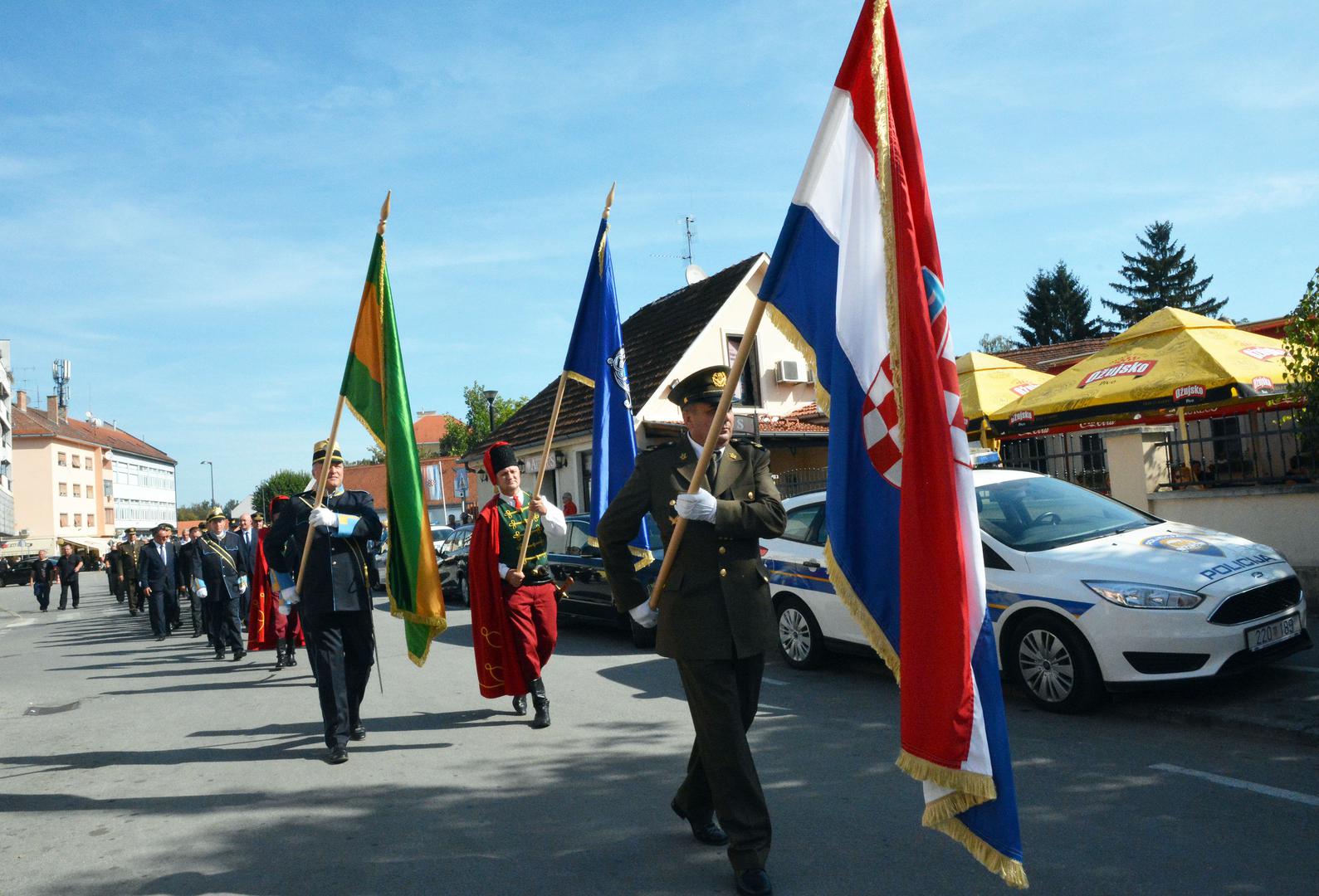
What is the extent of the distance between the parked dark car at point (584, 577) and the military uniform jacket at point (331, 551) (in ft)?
15.2

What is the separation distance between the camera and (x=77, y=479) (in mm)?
80000

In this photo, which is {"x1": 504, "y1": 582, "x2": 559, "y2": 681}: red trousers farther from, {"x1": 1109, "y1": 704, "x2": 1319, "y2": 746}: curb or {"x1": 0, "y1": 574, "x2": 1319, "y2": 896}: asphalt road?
{"x1": 1109, "y1": 704, "x2": 1319, "y2": 746}: curb

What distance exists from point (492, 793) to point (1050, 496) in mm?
4946

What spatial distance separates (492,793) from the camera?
18.0 ft

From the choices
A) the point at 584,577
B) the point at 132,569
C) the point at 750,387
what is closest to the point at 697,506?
the point at 584,577

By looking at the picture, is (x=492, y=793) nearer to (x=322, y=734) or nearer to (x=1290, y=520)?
(x=322, y=734)

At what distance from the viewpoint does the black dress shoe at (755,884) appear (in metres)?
3.77

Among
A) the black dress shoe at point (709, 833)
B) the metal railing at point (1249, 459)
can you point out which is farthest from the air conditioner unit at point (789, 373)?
the black dress shoe at point (709, 833)

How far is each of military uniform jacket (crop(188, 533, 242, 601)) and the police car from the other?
9.18 meters

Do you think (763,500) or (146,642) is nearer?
(763,500)

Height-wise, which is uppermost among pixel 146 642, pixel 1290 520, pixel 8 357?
pixel 8 357

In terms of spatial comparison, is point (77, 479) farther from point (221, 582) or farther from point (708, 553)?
point (708, 553)

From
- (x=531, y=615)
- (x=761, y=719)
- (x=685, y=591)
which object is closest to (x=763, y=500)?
(x=685, y=591)

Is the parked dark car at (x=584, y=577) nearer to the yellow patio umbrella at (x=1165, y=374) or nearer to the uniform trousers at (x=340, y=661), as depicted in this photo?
the uniform trousers at (x=340, y=661)
